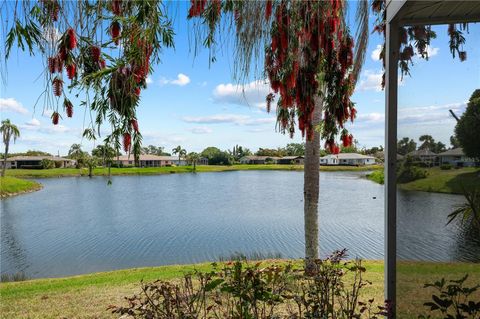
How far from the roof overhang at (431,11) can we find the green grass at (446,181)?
0.80 meters

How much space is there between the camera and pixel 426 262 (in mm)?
2146

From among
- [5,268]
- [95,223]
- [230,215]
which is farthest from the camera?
[230,215]

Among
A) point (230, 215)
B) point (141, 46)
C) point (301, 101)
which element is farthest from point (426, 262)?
point (230, 215)

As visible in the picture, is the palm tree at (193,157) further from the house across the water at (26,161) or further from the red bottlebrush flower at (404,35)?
the red bottlebrush flower at (404,35)

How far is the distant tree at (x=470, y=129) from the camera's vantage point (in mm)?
1944

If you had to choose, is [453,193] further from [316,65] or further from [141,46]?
[141,46]

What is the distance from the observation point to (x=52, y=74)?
1.58 metres

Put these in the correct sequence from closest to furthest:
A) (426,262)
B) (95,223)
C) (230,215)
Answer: (426,262)
(95,223)
(230,215)

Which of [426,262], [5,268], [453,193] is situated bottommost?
[5,268]

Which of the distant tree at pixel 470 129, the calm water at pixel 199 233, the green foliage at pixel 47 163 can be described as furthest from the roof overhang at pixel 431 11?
the green foliage at pixel 47 163

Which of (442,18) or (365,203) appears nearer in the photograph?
(442,18)

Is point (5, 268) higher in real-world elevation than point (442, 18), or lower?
lower

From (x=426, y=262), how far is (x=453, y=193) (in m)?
0.43

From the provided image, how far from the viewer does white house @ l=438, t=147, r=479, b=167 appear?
→ 1968mm
